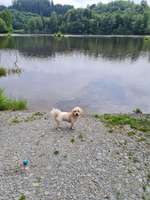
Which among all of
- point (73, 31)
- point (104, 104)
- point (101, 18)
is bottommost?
point (104, 104)

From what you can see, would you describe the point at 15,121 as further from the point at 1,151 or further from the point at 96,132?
the point at 96,132

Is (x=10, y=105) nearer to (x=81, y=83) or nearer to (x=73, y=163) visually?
(x=73, y=163)

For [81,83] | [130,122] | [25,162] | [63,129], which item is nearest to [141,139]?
[130,122]

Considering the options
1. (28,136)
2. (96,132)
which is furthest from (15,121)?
(96,132)

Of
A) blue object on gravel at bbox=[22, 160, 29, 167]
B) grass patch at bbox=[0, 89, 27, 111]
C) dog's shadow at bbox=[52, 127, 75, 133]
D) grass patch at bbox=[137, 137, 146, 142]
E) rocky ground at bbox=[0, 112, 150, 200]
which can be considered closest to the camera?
rocky ground at bbox=[0, 112, 150, 200]

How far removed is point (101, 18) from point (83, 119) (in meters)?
109

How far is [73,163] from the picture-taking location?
6.64 metres

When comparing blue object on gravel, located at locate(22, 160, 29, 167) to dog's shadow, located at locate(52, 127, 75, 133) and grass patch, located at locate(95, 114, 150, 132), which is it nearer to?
dog's shadow, located at locate(52, 127, 75, 133)

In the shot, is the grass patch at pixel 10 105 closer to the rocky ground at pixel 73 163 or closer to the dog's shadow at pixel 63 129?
the rocky ground at pixel 73 163

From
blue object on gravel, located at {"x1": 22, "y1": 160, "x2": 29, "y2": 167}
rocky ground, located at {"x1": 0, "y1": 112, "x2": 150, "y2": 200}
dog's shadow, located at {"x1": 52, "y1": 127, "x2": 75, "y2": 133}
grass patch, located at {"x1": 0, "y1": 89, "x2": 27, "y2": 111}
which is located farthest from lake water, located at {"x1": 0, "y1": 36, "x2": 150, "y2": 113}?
blue object on gravel, located at {"x1": 22, "y1": 160, "x2": 29, "y2": 167}

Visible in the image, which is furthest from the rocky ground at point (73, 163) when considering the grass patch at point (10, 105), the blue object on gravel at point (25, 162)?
the grass patch at point (10, 105)

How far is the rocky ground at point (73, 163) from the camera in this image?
5.49 metres

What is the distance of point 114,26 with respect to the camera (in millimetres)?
106562

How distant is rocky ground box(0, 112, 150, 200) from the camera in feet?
18.0
